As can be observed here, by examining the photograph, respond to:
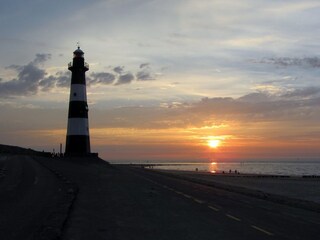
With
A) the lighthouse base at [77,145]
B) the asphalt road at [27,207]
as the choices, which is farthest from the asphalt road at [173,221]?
the lighthouse base at [77,145]

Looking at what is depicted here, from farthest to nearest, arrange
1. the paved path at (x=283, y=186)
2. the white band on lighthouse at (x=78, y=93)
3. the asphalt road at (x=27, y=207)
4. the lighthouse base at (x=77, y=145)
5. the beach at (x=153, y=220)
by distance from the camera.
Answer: the white band on lighthouse at (x=78, y=93), the lighthouse base at (x=77, y=145), the paved path at (x=283, y=186), the beach at (x=153, y=220), the asphalt road at (x=27, y=207)

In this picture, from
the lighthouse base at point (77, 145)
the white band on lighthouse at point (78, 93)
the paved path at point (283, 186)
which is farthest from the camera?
the white band on lighthouse at point (78, 93)

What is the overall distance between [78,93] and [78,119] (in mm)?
3707

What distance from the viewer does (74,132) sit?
214 ft

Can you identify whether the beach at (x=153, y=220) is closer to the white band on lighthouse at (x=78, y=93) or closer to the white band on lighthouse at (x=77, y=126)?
the white band on lighthouse at (x=77, y=126)

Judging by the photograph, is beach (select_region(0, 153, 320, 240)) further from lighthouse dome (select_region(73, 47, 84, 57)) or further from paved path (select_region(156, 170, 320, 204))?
lighthouse dome (select_region(73, 47, 84, 57))

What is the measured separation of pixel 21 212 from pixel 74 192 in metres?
6.88

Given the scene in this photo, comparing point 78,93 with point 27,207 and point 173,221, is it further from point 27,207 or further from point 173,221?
point 173,221

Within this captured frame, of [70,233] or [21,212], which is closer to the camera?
[70,233]

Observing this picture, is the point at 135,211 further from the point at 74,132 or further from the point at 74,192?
the point at 74,132

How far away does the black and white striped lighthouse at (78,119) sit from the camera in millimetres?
65562

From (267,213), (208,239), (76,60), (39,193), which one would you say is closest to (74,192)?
(39,193)

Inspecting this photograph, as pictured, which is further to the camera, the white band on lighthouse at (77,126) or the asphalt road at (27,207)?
the white band on lighthouse at (77,126)

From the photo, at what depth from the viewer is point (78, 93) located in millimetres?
66438
